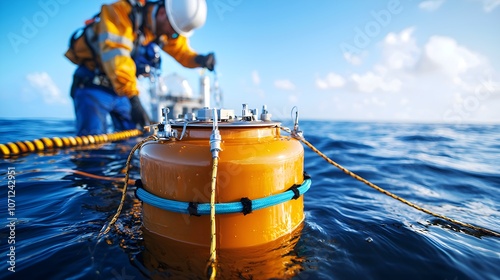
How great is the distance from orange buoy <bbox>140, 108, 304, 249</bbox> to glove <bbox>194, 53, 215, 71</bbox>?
503 cm

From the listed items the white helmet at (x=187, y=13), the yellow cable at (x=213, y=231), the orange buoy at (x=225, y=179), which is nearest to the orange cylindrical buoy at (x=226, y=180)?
the orange buoy at (x=225, y=179)

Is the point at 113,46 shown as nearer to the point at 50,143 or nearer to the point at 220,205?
the point at 50,143

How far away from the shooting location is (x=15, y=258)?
1811mm

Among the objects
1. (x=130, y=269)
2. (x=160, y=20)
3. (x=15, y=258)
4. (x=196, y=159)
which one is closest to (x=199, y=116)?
(x=196, y=159)

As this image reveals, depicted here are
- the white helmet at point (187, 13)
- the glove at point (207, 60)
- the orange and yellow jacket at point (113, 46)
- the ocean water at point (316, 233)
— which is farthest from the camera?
the glove at point (207, 60)

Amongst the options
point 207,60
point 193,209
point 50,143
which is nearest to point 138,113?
point 50,143

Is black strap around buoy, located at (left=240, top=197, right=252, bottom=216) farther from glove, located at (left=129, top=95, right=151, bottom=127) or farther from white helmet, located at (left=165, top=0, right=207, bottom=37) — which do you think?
glove, located at (left=129, top=95, right=151, bottom=127)

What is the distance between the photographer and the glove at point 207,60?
662cm

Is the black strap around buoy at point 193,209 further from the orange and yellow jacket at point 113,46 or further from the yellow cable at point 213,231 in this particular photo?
the orange and yellow jacket at point 113,46

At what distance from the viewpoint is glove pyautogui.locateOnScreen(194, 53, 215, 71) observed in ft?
21.7

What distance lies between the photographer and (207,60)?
6680 mm

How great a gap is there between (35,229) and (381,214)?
11.6 feet

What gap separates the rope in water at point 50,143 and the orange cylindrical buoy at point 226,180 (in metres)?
5.20

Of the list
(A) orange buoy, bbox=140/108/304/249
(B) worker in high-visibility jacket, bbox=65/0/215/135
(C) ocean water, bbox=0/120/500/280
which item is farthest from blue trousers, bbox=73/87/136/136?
(A) orange buoy, bbox=140/108/304/249
